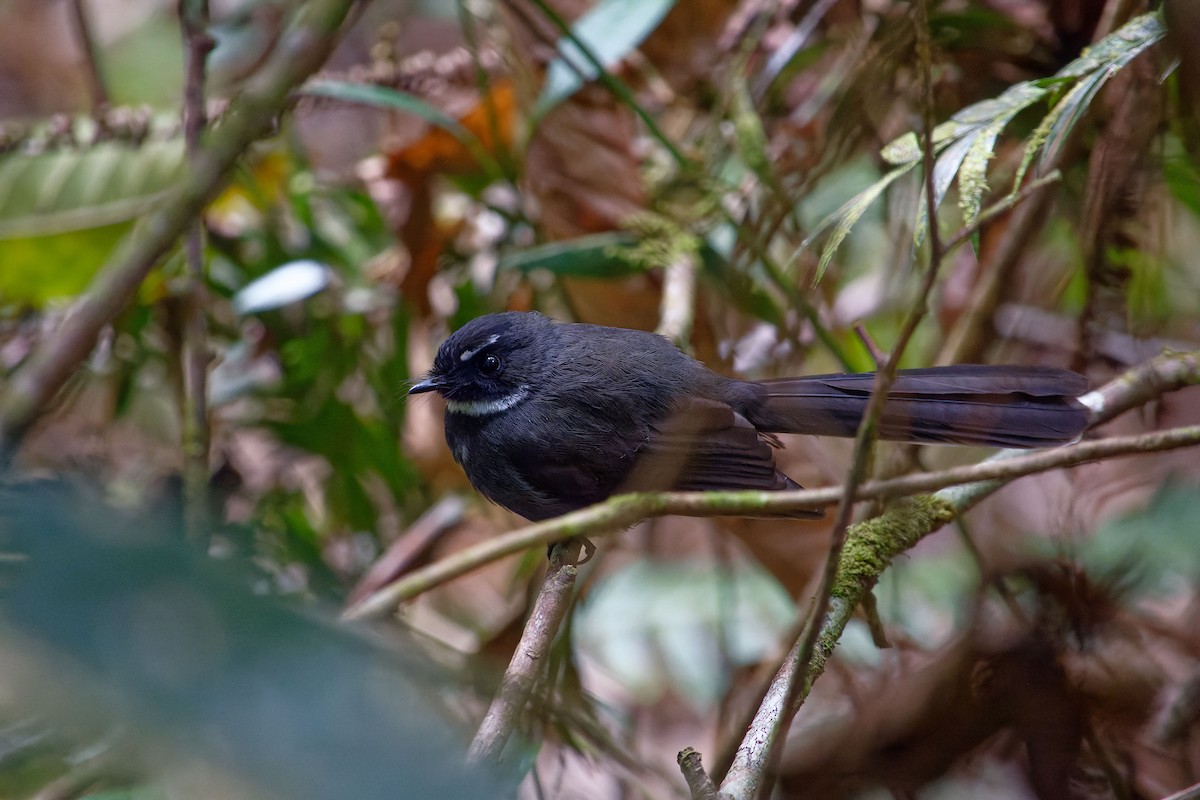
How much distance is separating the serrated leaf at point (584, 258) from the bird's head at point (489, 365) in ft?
0.86

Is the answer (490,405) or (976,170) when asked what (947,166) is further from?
(490,405)

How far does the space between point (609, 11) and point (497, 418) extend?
1537 millimetres

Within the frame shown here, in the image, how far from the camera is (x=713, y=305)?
152 inches

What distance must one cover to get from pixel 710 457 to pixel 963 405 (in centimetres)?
73

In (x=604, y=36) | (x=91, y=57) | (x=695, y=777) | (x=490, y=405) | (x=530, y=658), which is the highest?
(x=604, y=36)

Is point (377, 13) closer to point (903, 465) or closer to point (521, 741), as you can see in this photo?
point (903, 465)

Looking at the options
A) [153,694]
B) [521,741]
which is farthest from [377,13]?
[153,694]

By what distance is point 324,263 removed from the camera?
429 cm

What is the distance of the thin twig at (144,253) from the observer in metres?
1.41

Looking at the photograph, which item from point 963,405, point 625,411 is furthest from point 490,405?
point 963,405

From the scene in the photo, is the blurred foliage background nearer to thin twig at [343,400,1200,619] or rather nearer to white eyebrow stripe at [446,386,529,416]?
thin twig at [343,400,1200,619]

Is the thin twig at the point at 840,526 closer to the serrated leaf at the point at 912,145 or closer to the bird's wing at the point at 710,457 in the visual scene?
the serrated leaf at the point at 912,145

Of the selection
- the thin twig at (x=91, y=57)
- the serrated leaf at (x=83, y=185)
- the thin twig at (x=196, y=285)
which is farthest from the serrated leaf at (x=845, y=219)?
the thin twig at (x=91, y=57)

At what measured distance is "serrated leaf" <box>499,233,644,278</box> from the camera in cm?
352
